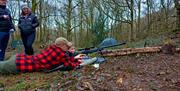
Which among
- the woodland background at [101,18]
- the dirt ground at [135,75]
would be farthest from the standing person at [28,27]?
the woodland background at [101,18]

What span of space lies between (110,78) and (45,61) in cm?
167

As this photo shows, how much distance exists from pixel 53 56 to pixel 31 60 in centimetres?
44

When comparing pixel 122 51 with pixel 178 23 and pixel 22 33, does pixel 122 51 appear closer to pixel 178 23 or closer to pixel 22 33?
pixel 22 33

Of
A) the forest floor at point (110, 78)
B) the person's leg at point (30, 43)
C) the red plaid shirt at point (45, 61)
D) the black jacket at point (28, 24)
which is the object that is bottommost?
the forest floor at point (110, 78)

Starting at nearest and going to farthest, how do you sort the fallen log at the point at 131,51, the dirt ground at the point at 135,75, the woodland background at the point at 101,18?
the dirt ground at the point at 135,75, the fallen log at the point at 131,51, the woodland background at the point at 101,18

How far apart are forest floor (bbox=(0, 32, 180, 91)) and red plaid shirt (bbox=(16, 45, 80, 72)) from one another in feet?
0.58

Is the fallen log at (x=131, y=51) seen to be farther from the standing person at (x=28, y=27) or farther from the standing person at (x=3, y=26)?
the standing person at (x=3, y=26)

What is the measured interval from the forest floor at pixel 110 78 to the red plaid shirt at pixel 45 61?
0.18m

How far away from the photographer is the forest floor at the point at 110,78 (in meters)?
4.82

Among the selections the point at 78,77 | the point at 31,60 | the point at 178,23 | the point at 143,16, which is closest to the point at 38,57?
the point at 31,60

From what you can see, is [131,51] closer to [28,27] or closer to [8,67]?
[28,27]

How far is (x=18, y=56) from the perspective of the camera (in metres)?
6.50

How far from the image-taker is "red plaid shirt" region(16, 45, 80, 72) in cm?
639

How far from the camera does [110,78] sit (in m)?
5.27
